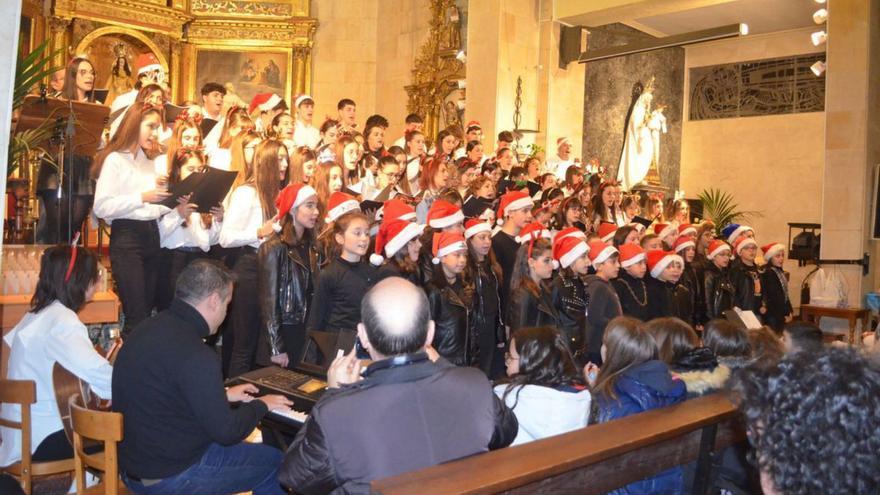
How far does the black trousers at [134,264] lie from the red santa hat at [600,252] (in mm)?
3703

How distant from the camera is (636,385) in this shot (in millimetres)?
3627

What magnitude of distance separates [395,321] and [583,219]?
6907 millimetres

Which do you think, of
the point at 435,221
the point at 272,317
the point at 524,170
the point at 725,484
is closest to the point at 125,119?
the point at 272,317

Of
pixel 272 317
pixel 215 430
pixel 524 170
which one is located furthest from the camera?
pixel 524 170

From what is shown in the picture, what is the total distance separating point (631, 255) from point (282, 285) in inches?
143

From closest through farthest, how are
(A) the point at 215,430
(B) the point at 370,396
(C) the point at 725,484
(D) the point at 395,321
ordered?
1. (B) the point at 370,396
2. (D) the point at 395,321
3. (A) the point at 215,430
4. (C) the point at 725,484

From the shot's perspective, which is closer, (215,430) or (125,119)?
(215,430)

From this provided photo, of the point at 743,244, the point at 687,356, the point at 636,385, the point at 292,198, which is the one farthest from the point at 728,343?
the point at 743,244

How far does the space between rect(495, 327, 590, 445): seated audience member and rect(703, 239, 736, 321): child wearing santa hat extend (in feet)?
19.6

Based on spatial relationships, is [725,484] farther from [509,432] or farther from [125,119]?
[125,119]

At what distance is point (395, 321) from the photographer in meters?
2.74

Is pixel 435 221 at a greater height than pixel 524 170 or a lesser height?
lesser

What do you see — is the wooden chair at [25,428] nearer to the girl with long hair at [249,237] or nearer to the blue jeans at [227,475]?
the blue jeans at [227,475]

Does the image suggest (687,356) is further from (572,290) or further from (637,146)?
(637,146)
